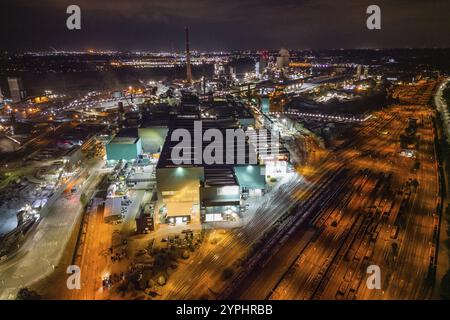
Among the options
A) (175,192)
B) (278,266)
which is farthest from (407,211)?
(175,192)

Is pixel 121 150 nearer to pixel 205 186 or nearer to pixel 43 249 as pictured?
pixel 205 186

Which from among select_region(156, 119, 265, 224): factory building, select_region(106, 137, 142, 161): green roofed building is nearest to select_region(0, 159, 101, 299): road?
select_region(156, 119, 265, 224): factory building

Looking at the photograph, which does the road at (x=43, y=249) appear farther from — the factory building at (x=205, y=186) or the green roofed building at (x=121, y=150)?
the green roofed building at (x=121, y=150)

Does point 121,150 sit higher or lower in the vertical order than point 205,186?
higher

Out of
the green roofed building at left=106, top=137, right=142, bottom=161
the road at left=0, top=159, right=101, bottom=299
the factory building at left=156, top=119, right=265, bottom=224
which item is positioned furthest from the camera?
the green roofed building at left=106, top=137, right=142, bottom=161

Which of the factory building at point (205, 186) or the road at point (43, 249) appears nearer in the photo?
the road at point (43, 249)

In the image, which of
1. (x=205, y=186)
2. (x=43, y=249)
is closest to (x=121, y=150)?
(x=205, y=186)

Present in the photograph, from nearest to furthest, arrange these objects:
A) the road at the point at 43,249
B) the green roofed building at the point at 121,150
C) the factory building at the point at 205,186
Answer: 1. the road at the point at 43,249
2. the factory building at the point at 205,186
3. the green roofed building at the point at 121,150

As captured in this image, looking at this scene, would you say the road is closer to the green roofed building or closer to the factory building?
the factory building

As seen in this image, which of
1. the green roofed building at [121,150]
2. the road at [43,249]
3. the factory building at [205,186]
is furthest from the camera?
the green roofed building at [121,150]

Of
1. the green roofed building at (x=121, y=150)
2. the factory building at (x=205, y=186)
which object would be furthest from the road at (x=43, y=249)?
the green roofed building at (x=121, y=150)
